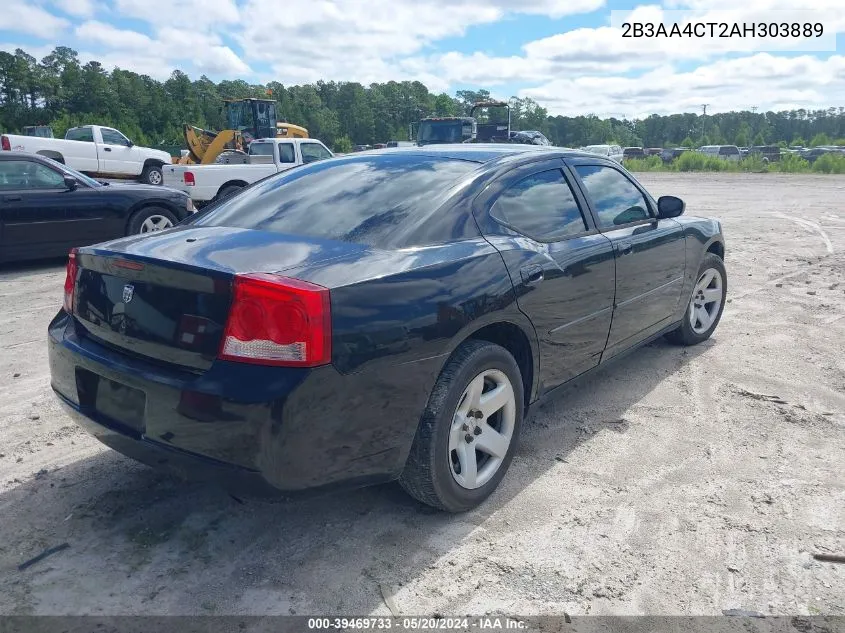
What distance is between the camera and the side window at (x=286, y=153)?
15.4 meters

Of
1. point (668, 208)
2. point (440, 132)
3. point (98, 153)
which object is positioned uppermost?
point (440, 132)

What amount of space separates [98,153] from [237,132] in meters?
4.23

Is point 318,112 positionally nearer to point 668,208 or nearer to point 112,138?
point 112,138

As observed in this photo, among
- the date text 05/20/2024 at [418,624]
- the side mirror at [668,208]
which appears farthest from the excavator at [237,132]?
the date text 05/20/2024 at [418,624]

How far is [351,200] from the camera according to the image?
326 centimetres

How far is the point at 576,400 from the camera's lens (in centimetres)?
439

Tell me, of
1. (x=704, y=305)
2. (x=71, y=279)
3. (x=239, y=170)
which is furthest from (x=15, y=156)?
(x=704, y=305)

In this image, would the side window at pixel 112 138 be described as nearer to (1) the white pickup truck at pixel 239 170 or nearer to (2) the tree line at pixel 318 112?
(1) the white pickup truck at pixel 239 170

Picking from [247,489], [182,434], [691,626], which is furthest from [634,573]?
[182,434]

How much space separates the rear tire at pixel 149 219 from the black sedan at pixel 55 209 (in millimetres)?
13

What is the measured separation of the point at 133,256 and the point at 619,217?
2.87 m

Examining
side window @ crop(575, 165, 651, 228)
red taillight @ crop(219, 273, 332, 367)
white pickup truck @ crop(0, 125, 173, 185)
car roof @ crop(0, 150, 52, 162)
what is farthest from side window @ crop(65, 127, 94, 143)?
red taillight @ crop(219, 273, 332, 367)

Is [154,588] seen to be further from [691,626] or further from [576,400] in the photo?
[576,400]

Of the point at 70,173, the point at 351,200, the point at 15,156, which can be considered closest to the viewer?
the point at 351,200
